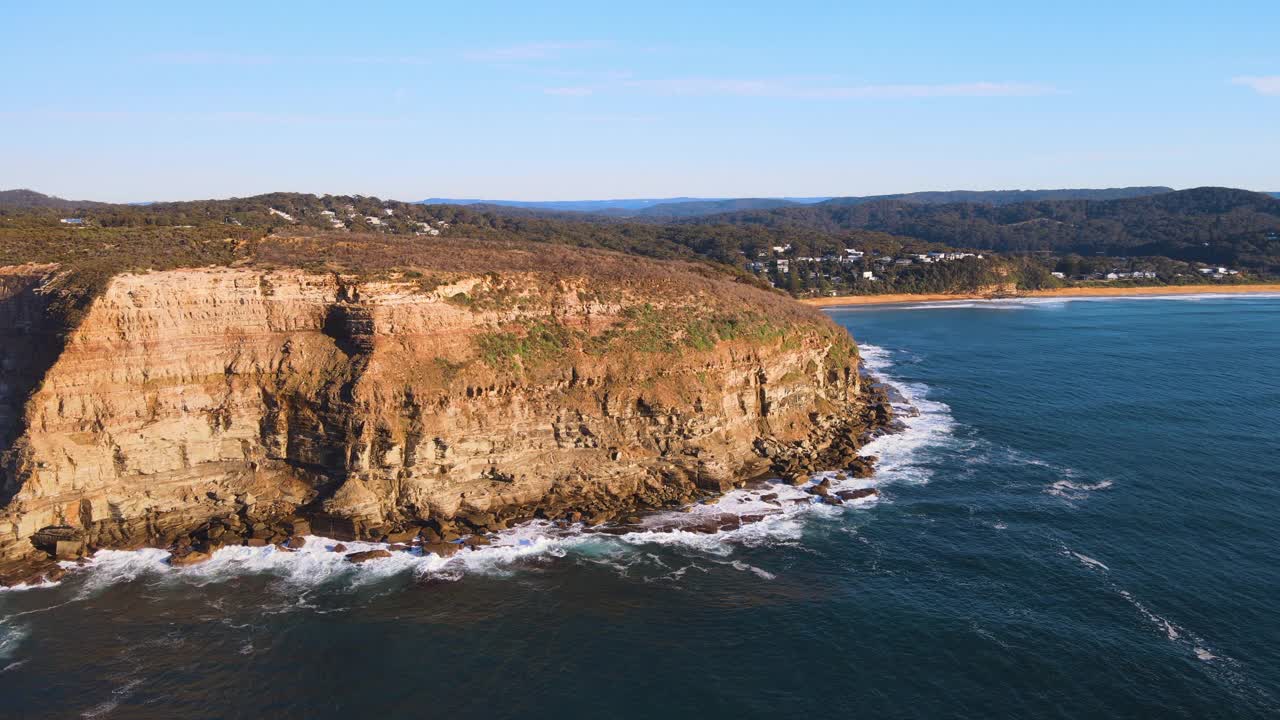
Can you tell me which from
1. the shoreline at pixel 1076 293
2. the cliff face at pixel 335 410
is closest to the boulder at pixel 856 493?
the cliff face at pixel 335 410

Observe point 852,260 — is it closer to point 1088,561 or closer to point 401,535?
point 1088,561

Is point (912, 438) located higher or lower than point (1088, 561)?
higher

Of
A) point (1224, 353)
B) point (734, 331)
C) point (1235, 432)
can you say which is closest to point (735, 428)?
point (734, 331)

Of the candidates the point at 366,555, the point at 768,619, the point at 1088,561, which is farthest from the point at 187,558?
the point at 1088,561

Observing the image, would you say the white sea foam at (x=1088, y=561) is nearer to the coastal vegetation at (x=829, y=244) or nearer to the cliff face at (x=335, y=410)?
the cliff face at (x=335, y=410)

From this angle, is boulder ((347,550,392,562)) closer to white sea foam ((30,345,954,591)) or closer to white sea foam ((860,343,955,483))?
white sea foam ((30,345,954,591))

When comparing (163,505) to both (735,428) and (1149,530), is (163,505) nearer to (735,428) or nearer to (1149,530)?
(735,428)
